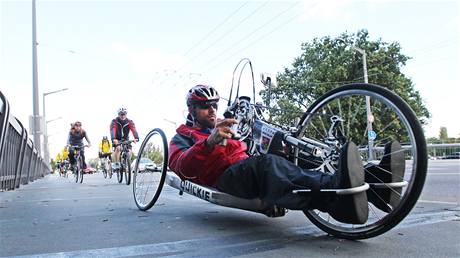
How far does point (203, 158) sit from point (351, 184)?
4.26ft

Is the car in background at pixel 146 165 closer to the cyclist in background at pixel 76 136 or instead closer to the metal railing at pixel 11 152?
the metal railing at pixel 11 152

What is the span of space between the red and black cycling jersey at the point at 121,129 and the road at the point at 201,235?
6.19 meters

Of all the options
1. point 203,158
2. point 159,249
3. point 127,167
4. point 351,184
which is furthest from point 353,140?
point 127,167

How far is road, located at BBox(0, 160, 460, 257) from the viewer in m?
2.71

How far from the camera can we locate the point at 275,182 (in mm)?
2828

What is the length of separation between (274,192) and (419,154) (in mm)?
883

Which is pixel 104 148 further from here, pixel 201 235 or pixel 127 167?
pixel 201 235

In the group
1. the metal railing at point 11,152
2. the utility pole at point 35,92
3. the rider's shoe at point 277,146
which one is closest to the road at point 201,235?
the rider's shoe at point 277,146

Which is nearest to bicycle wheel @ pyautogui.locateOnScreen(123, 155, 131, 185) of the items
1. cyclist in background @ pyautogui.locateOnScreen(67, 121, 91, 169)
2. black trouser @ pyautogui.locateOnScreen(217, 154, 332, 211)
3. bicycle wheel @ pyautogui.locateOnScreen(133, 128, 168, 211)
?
cyclist in background @ pyautogui.locateOnScreen(67, 121, 91, 169)

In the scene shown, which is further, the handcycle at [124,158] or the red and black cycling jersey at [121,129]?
the red and black cycling jersey at [121,129]

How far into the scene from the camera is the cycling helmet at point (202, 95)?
402 cm

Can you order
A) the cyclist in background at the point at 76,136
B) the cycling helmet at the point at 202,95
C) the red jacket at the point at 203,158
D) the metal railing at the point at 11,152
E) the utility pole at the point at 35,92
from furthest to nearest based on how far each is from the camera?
the utility pole at the point at 35,92
the cyclist in background at the point at 76,136
the metal railing at the point at 11,152
the cycling helmet at the point at 202,95
the red jacket at the point at 203,158

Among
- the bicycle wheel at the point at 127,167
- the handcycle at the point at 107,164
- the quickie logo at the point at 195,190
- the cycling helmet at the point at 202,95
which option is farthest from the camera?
the handcycle at the point at 107,164

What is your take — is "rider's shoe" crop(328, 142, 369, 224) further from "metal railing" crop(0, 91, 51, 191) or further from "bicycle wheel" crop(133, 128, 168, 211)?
"metal railing" crop(0, 91, 51, 191)
